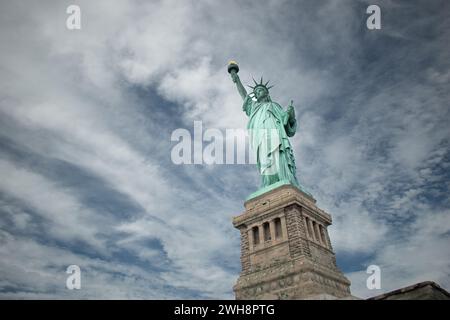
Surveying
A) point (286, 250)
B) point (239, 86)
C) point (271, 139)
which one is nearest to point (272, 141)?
point (271, 139)

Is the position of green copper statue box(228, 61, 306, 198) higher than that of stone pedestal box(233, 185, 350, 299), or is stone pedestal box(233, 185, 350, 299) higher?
green copper statue box(228, 61, 306, 198)

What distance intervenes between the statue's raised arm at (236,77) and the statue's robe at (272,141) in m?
3.13

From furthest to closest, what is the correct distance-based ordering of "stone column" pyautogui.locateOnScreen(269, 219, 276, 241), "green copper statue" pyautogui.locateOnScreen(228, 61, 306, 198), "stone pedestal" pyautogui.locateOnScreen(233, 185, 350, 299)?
"green copper statue" pyautogui.locateOnScreen(228, 61, 306, 198), "stone column" pyautogui.locateOnScreen(269, 219, 276, 241), "stone pedestal" pyautogui.locateOnScreen(233, 185, 350, 299)

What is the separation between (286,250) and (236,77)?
1662 centimetres

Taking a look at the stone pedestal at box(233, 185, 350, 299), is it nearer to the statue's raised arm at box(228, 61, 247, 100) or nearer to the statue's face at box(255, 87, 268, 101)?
the statue's face at box(255, 87, 268, 101)

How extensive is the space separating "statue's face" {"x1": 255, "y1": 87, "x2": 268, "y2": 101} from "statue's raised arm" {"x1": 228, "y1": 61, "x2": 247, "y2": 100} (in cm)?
149

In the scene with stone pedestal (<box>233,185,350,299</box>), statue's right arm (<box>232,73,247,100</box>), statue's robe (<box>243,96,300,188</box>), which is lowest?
stone pedestal (<box>233,185,350,299</box>)

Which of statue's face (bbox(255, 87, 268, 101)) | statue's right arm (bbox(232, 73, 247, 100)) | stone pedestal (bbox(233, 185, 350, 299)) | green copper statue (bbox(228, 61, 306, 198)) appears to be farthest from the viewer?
statue's right arm (bbox(232, 73, 247, 100))

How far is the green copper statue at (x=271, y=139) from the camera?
22312 mm

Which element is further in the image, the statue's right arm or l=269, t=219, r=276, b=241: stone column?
the statue's right arm

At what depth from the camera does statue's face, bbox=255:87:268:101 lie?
2716 centimetres

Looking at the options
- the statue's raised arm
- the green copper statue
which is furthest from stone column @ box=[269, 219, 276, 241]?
the statue's raised arm
